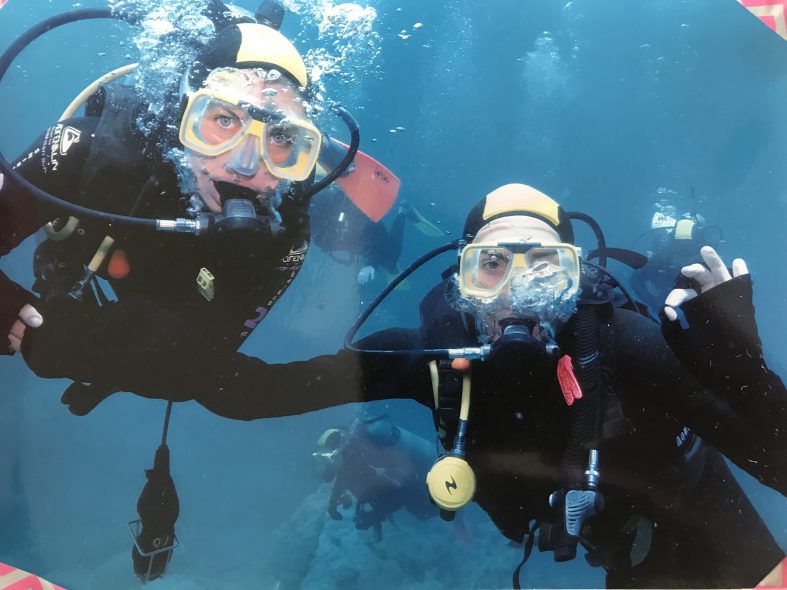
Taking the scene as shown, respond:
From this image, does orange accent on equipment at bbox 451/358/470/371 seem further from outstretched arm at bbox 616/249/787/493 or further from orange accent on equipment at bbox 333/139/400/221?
orange accent on equipment at bbox 333/139/400/221

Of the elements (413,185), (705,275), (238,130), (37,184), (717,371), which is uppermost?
(238,130)

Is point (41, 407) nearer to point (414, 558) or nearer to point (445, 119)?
point (414, 558)

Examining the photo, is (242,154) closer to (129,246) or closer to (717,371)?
(129,246)

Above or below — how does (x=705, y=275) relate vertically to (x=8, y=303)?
above

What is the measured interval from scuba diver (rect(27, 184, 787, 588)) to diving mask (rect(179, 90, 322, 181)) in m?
1.02

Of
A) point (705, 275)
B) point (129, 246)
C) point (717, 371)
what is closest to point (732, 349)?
point (717, 371)

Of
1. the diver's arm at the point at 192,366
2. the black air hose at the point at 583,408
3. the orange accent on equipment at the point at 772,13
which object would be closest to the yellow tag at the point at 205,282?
the diver's arm at the point at 192,366

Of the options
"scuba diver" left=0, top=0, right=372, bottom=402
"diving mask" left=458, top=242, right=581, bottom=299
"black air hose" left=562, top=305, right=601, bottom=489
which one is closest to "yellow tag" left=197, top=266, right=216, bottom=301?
"scuba diver" left=0, top=0, right=372, bottom=402

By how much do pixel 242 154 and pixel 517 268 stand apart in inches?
61.6

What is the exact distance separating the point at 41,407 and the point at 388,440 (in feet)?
35.9

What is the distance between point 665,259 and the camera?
6.54 meters

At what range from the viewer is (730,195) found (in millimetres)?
11711

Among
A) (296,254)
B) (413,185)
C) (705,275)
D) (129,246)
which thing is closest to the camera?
(705,275)

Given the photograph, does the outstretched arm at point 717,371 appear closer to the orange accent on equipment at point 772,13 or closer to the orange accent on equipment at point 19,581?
the orange accent on equipment at point 772,13
